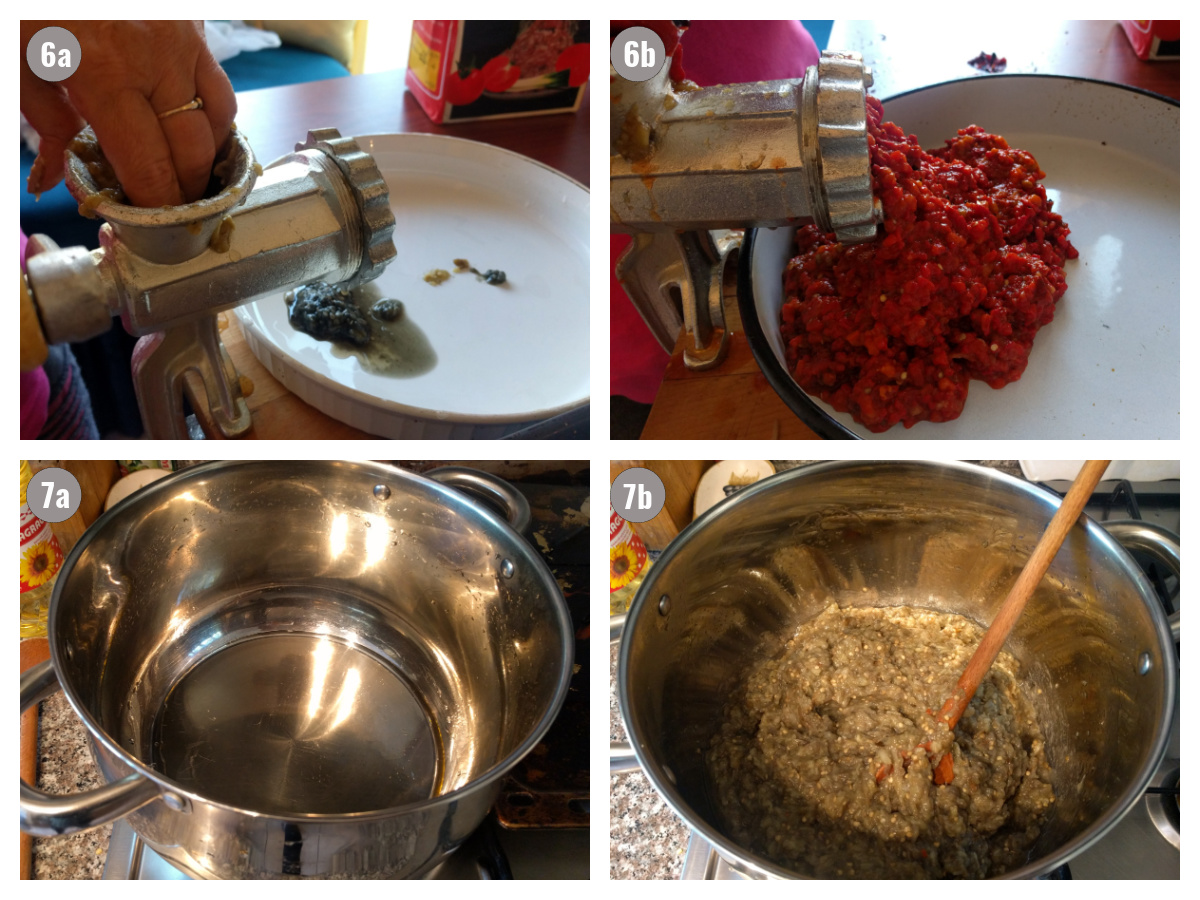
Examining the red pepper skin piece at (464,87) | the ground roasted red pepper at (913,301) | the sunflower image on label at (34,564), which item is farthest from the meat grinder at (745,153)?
the sunflower image on label at (34,564)

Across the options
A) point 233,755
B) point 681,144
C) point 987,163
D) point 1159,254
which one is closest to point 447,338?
point 681,144

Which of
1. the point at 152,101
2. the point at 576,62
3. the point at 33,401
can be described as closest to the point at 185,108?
the point at 152,101

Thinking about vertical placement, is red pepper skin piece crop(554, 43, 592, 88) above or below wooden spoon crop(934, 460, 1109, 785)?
above

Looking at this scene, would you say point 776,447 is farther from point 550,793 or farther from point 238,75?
point 238,75

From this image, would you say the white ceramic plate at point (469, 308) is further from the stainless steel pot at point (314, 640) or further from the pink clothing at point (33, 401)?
the pink clothing at point (33, 401)

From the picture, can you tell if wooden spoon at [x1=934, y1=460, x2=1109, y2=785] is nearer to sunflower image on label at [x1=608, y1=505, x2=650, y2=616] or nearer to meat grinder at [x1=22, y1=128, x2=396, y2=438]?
sunflower image on label at [x1=608, y1=505, x2=650, y2=616]

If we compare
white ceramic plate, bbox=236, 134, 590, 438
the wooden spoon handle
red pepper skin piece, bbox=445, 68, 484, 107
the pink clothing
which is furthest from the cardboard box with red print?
the wooden spoon handle
